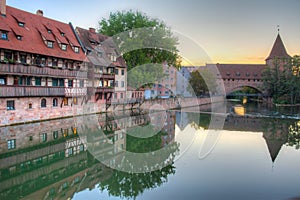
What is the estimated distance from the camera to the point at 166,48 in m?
37.5

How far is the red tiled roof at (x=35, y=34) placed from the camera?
20.8 metres

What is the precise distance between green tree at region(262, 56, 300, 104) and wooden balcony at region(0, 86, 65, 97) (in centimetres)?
4388

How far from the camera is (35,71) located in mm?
21531

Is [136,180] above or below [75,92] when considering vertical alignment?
below

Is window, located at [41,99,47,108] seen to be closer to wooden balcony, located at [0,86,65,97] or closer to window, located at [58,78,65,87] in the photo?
wooden balcony, located at [0,86,65,97]

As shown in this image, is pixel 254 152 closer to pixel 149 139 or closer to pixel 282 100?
pixel 149 139

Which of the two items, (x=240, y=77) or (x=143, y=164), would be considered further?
(x=240, y=77)

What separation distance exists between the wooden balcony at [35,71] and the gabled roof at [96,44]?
4152mm

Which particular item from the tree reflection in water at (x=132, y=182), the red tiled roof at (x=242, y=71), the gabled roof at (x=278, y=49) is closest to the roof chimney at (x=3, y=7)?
the tree reflection in water at (x=132, y=182)

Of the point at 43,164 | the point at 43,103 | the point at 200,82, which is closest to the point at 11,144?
the point at 43,164

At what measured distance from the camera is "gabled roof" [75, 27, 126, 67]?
99.0ft

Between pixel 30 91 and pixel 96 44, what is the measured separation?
1263 centimetres

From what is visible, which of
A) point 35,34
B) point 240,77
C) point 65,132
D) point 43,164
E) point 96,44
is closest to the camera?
point 43,164

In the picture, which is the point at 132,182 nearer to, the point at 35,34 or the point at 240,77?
the point at 35,34
